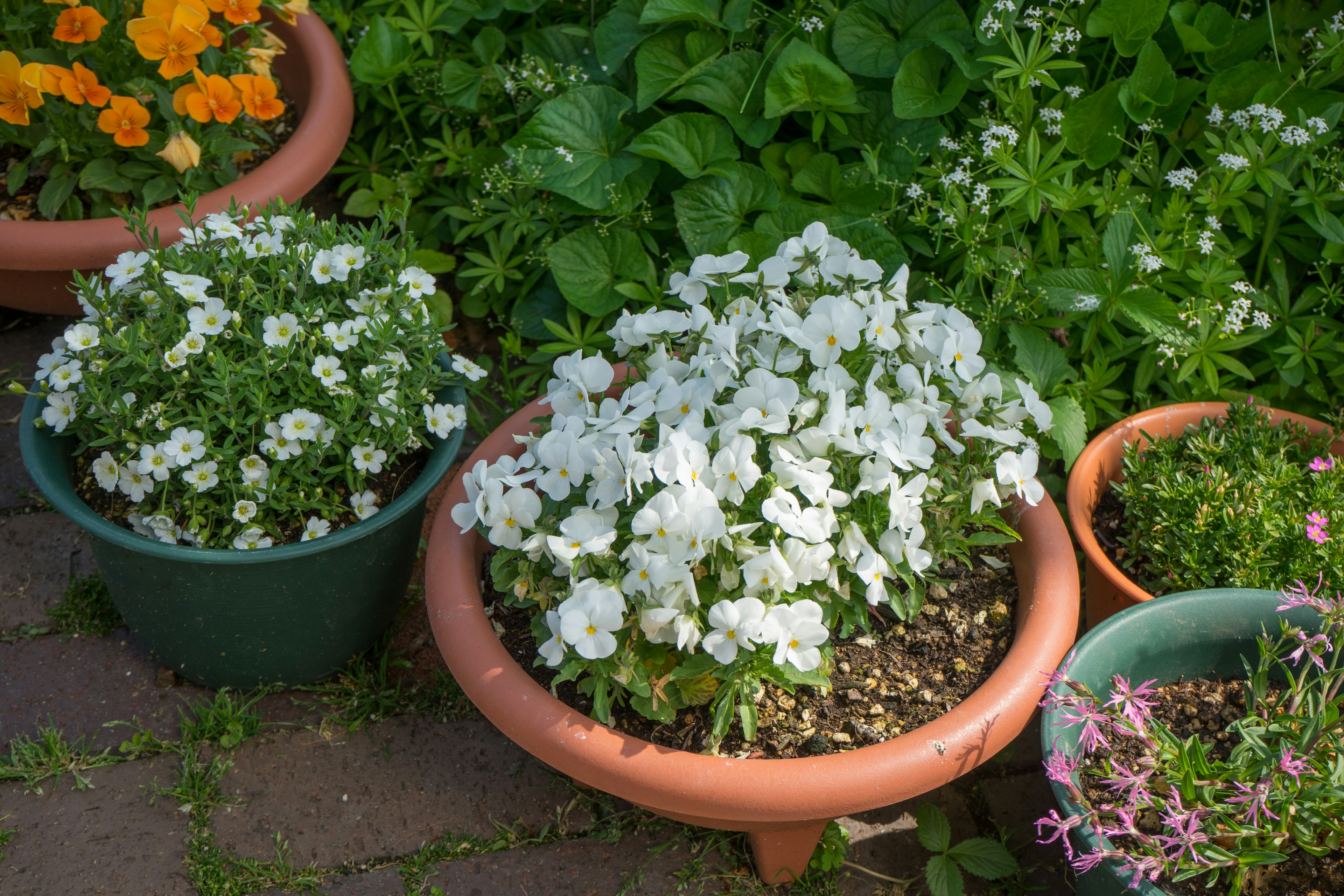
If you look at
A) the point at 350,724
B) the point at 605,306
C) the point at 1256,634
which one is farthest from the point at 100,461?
the point at 1256,634

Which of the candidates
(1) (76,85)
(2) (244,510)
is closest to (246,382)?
(2) (244,510)

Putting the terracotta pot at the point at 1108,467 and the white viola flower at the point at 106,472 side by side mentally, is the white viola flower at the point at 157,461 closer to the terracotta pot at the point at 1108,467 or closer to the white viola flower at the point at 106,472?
the white viola flower at the point at 106,472

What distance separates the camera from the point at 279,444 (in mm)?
1760

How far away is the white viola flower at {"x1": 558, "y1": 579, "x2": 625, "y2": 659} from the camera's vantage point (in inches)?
54.9

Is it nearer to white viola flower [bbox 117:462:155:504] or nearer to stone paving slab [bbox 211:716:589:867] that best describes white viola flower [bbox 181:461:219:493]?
white viola flower [bbox 117:462:155:504]

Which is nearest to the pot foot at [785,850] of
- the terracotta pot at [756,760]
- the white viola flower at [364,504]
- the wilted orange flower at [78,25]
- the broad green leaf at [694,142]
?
the terracotta pot at [756,760]

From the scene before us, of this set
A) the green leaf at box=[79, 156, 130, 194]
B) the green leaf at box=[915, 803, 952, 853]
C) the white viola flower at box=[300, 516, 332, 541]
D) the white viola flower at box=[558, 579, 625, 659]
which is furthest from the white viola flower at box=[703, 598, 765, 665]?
the green leaf at box=[79, 156, 130, 194]

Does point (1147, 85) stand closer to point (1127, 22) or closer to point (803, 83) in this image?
point (1127, 22)

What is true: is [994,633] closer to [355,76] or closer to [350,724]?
[350,724]

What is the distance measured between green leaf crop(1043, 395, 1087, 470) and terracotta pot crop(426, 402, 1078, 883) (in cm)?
33

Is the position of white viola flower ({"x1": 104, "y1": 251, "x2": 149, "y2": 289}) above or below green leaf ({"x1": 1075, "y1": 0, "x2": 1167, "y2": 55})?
below

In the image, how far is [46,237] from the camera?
216cm

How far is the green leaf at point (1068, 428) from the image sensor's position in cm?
203

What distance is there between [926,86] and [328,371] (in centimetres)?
138
